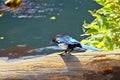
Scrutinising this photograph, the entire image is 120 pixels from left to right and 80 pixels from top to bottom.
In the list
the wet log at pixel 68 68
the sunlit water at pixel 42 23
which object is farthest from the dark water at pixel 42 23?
the wet log at pixel 68 68

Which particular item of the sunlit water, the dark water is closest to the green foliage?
the sunlit water

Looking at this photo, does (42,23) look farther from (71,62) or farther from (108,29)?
(71,62)

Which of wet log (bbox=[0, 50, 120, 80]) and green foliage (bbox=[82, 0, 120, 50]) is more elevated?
wet log (bbox=[0, 50, 120, 80])

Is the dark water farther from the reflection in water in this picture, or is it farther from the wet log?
the wet log

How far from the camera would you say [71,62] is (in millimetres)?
1910

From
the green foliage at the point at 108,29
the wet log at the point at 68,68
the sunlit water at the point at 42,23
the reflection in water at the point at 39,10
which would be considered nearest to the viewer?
the wet log at the point at 68,68

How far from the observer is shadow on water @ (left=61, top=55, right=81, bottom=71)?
1.89 metres

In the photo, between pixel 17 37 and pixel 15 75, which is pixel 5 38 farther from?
pixel 15 75

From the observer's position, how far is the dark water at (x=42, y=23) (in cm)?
765

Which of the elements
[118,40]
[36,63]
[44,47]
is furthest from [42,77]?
[44,47]

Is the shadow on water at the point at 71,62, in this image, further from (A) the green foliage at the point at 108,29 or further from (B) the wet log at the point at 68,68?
(A) the green foliage at the point at 108,29

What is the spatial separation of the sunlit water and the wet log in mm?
4774

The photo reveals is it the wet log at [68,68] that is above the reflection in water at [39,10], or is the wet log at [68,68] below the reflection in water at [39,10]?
above

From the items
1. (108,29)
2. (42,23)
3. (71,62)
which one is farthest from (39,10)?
(71,62)
